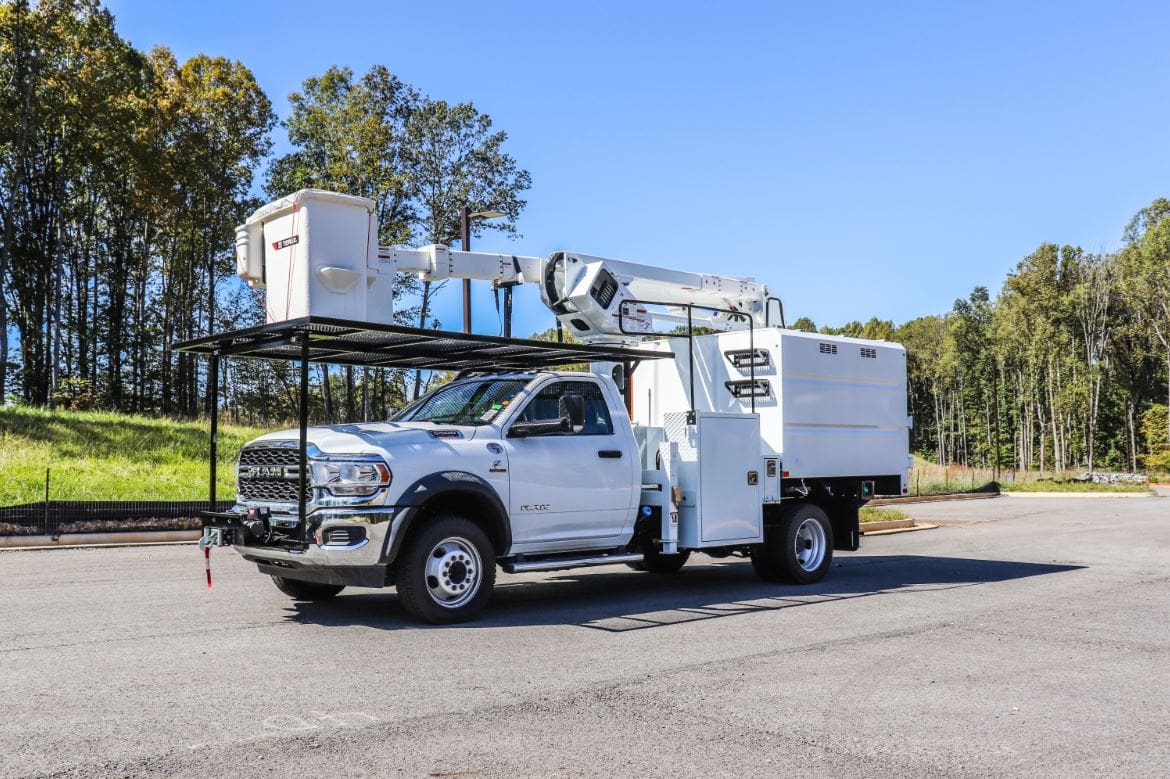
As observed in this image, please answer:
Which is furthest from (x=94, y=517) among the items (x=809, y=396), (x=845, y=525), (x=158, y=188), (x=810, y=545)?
(x=158, y=188)

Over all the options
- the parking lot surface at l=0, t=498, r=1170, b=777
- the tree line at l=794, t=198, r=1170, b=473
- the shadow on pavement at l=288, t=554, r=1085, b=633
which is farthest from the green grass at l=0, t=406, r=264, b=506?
the tree line at l=794, t=198, r=1170, b=473

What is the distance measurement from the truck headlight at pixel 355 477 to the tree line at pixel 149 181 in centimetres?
2201

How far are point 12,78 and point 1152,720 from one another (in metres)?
34.8

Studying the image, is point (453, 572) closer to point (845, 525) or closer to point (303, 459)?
point (303, 459)

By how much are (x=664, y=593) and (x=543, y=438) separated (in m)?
2.56

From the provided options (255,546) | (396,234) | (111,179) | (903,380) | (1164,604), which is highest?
(111,179)

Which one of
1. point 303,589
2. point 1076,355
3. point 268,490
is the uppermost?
point 1076,355

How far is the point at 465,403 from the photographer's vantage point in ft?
31.8

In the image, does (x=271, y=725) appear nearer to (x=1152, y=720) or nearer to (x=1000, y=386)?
(x=1152, y=720)

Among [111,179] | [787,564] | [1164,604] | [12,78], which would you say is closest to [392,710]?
[787,564]

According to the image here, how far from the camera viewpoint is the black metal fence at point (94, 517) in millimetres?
15625

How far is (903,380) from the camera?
43.0 ft

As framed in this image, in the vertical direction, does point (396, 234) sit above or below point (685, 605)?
above

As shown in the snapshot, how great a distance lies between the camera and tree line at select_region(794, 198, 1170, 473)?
6347 centimetres
